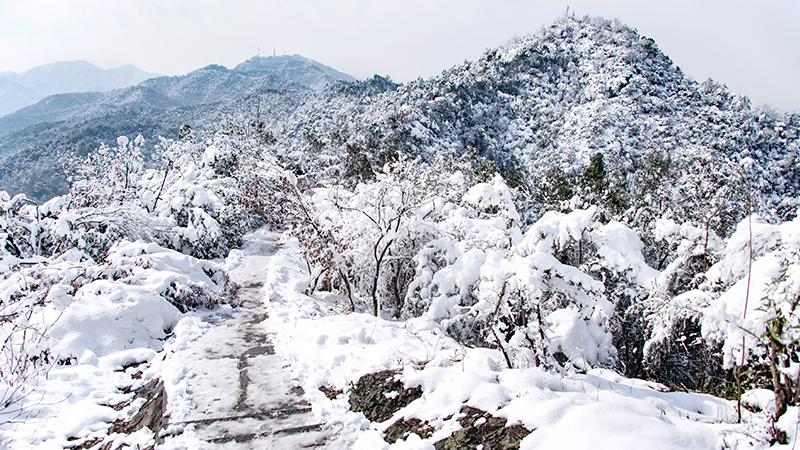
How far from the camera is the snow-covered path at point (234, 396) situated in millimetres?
3924

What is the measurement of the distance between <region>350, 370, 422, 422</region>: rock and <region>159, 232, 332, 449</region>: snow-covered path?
512 millimetres

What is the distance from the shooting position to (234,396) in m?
4.82

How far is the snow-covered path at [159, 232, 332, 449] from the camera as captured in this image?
12.9ft

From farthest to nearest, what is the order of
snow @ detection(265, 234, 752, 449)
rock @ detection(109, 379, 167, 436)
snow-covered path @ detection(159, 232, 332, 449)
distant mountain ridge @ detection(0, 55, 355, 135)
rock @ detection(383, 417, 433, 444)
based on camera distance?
distant mountain ridge @ detection(0, 55, 355, 135) → rock @ detection(109, 379, 167, 436) → snow-covered path @ detection(159, 232, 332, 449) → rock @ detection(383, 417, 433, 444) → snow @ detection(265, 234, 752, 449)

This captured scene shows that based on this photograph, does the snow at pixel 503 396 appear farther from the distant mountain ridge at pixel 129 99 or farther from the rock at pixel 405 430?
the distant mountain ridge at pixel 129 99

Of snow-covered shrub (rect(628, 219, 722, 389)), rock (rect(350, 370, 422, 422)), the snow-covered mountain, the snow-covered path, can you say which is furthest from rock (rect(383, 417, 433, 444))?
snow-covered shrub (rect(628, 219, 722, 389))

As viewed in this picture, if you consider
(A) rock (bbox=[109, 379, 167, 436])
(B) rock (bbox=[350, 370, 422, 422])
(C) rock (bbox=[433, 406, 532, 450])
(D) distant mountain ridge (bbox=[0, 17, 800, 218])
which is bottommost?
(A) rock (bbox=[109, 379, 167, 436])

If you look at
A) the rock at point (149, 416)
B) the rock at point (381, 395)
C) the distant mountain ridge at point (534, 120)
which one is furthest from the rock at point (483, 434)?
the distant mountain ridge at point (534, 120)

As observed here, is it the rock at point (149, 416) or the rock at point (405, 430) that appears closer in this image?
the rock at point (405, 430)

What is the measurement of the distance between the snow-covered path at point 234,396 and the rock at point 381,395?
51 centimetres

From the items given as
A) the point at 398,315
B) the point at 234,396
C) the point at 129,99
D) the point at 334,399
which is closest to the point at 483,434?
the point at 334,399

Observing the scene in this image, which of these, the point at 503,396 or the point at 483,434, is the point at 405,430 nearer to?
the point at 483,434

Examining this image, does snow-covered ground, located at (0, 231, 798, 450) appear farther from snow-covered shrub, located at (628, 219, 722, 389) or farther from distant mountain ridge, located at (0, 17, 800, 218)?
distant mountain ridge, located at (0, 17, 800, 218)

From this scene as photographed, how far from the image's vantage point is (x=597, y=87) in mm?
71812
